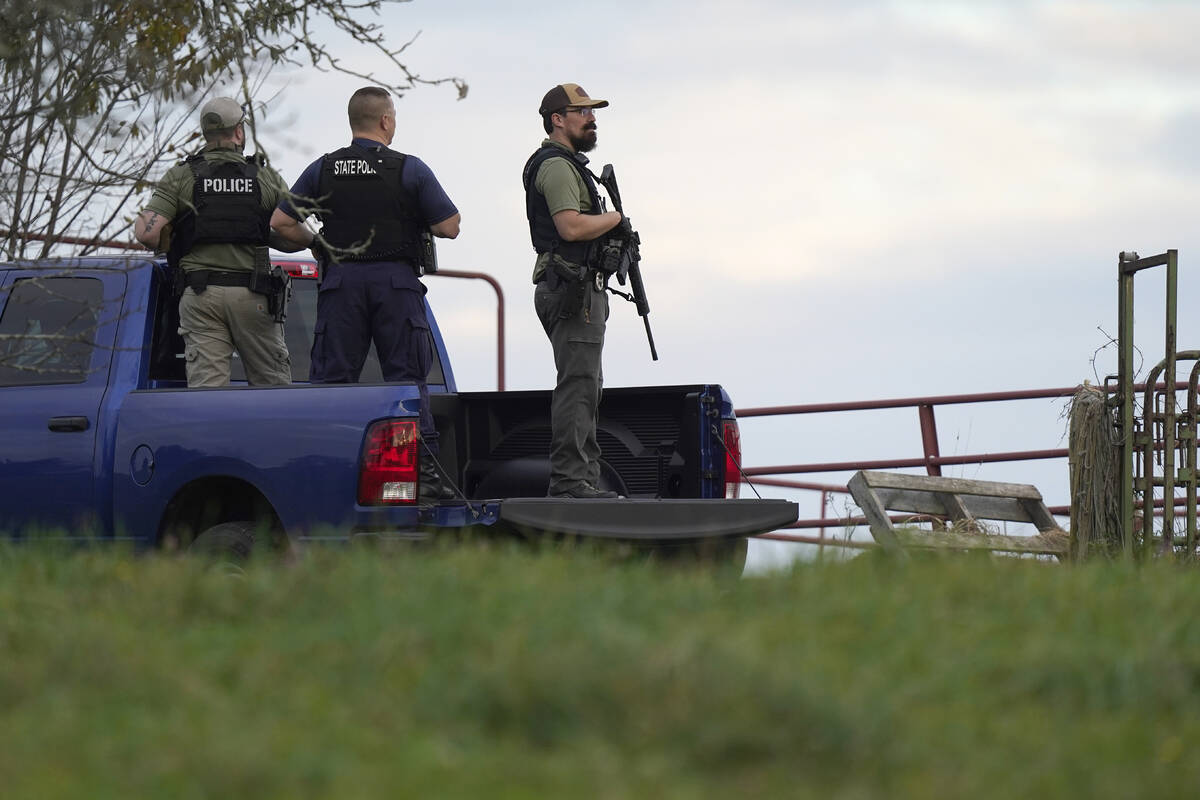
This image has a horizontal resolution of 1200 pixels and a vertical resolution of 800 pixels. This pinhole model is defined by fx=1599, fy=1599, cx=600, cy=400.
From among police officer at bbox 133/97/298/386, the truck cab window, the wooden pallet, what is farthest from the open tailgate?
the wooden pallet

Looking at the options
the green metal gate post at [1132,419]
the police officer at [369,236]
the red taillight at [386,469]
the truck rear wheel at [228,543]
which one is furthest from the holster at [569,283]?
the green metal gate post at [1132,419]

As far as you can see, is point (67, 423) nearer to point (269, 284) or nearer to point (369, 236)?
point (269, 284)

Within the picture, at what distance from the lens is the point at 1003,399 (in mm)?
12898

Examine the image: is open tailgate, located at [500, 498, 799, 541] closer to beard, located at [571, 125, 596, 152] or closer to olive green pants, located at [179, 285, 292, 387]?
olive green pants, located at [179, 285, 292, 387]

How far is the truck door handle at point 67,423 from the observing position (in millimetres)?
6867

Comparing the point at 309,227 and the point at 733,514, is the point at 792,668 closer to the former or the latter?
the point at 733,514

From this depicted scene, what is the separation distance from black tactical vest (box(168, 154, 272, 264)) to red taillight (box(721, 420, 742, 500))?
92.4 inches

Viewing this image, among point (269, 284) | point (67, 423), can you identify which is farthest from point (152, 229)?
point (67, 423)

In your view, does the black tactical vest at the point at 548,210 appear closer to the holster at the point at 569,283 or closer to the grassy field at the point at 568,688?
the holster at the point at 569,283

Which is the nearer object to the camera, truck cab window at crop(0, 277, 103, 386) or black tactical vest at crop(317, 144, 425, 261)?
truck cab window at crop(0, 277, 103, 386)

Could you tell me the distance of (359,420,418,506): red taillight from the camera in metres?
6.14

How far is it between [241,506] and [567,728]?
3.52 metres

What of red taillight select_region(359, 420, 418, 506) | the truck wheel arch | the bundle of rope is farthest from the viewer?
the bundle of rope

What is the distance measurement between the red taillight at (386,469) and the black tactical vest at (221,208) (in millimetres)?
1667
